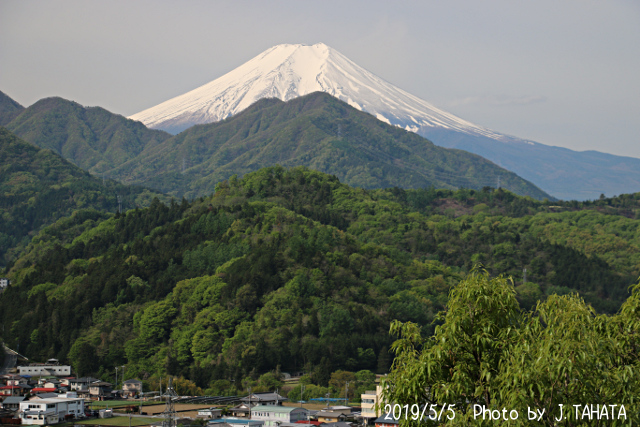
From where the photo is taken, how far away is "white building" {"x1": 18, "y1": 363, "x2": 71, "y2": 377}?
6456cm

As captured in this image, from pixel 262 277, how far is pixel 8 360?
2362 cm

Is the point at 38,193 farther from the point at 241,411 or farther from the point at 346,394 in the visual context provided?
the point at 241,411

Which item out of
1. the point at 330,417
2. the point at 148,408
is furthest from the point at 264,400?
the point at 148,408

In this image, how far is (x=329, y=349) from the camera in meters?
66.1

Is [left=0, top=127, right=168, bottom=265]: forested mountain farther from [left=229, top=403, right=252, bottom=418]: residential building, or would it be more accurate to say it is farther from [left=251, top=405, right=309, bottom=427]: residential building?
[left=251, top=405, right=309, bottom=427]: residential building

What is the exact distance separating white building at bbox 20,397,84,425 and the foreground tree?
3553 cm

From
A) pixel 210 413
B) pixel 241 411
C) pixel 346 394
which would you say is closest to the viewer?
pixel 210 413

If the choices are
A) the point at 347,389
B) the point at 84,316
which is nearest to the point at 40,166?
the point at 84,316

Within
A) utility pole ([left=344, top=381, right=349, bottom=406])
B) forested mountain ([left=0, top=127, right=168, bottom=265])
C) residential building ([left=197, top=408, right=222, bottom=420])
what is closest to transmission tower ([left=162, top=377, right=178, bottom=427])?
residential building ([left=197, top=408, right=222, bottom=420])

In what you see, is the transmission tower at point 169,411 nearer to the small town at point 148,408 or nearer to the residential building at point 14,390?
the small town at point 148,408

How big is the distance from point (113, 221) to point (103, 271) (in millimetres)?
23273

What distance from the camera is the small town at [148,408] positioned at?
4203 centimetres

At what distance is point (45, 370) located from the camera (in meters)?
65.5

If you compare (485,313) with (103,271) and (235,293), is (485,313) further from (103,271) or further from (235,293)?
(103,271)
